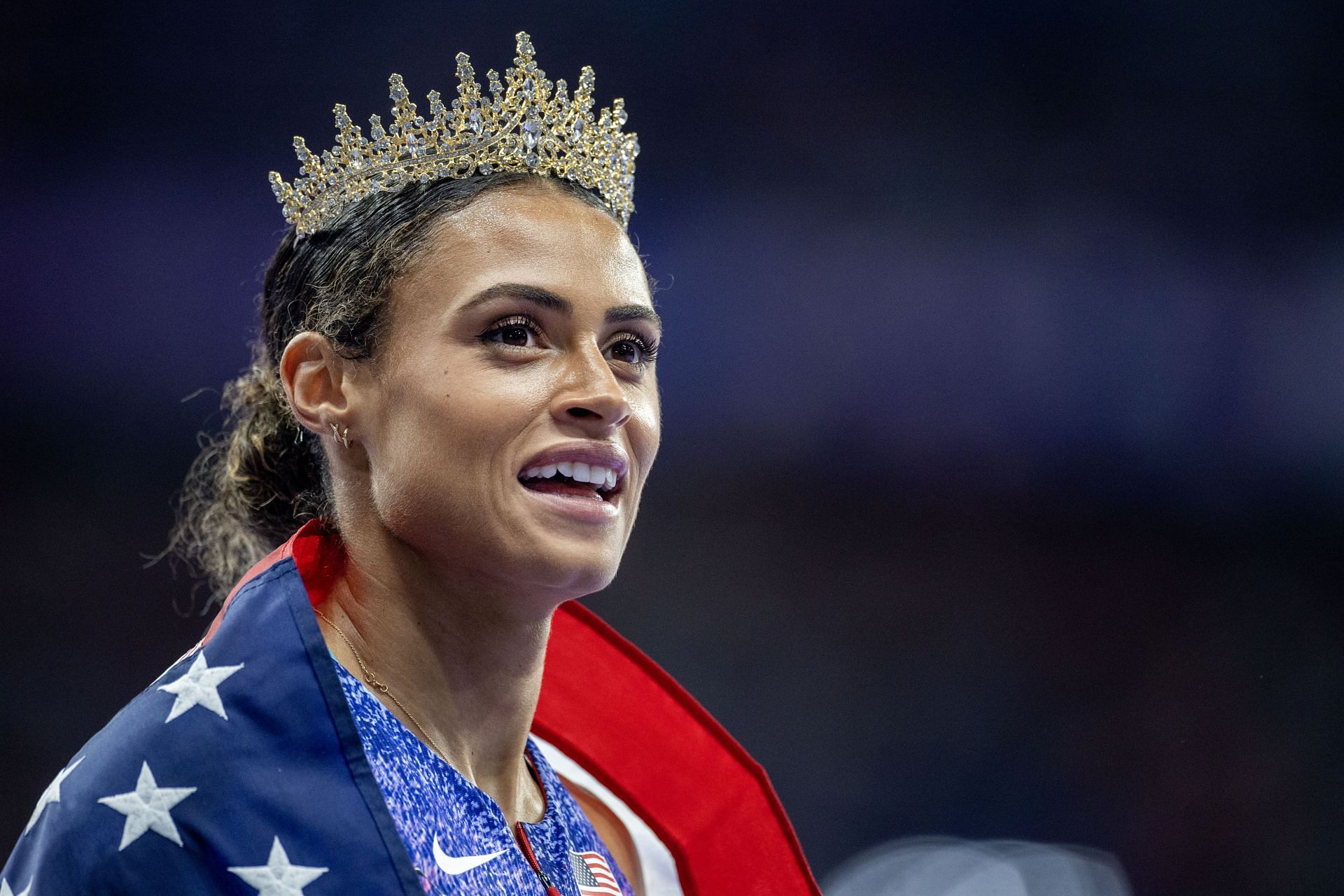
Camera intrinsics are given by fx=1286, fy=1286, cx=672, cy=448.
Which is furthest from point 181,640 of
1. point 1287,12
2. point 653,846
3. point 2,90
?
point 1287,12

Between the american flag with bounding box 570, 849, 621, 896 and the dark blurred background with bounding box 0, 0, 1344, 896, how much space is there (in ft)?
4.31

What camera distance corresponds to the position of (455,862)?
4.39 ft

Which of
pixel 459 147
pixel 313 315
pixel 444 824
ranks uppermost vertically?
pixel 459 147

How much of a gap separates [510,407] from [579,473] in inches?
4.4

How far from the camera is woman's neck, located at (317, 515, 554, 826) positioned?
1.47 metres

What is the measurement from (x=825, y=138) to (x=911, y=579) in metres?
1.07

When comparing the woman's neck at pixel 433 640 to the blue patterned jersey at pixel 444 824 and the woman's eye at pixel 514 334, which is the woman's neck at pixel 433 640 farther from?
the woman's eye at pixel 514 334

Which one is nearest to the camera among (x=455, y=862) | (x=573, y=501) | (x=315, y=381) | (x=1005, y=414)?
(x=455, y=862)

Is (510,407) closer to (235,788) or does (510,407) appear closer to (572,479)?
(572,479)

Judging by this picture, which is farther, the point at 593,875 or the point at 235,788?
the point at 593,875

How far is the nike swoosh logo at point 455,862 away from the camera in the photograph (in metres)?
1.31

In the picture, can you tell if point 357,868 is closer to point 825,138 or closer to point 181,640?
point 181,640

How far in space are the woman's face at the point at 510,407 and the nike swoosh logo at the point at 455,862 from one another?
11.6 inches

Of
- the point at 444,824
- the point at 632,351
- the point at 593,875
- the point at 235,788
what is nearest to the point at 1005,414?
the point at 632,351
